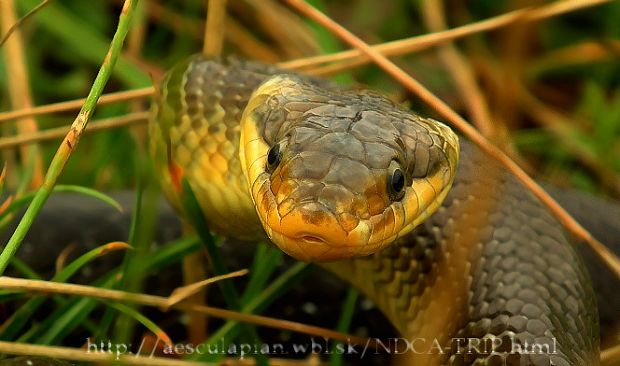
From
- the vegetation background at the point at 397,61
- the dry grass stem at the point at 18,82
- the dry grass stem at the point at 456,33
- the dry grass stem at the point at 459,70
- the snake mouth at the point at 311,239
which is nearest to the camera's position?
the snake mouth at the point at 311,239

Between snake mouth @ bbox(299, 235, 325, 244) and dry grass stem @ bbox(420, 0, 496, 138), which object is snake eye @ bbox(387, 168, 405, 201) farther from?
dry grass stem @ bbox(420, 0, 496, 138)

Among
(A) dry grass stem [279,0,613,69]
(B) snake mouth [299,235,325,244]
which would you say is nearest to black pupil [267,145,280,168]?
(B) snake mouth [299,235,325,244]

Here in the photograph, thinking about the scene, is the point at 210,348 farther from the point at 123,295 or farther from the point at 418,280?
the point at 418,280

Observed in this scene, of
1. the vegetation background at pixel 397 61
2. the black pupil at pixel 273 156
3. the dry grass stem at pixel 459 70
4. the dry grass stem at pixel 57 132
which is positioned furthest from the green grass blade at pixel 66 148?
the dry grass stem at pixel 459 70

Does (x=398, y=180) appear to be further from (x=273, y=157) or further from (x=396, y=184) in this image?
(x=273, y=157)

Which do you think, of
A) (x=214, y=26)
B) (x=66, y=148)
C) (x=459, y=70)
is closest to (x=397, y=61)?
(x=459, y=70)

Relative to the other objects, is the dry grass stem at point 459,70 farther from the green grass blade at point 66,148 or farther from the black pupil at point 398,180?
the green grass blade at point 66,148

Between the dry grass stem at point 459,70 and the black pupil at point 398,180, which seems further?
the dry grass stem at point 459,70
